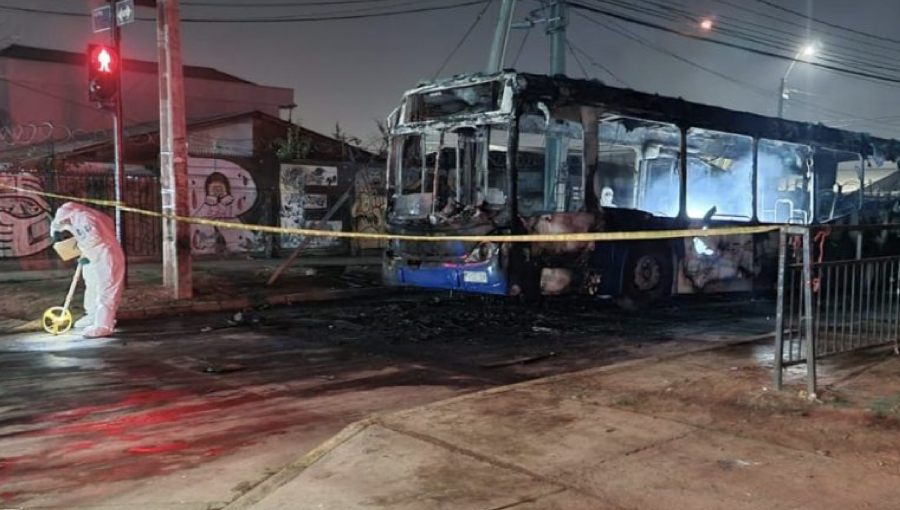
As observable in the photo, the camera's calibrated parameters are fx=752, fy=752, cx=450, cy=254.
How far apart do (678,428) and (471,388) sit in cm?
233

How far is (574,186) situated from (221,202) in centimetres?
1417

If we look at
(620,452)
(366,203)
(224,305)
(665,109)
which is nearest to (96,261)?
(224,305)

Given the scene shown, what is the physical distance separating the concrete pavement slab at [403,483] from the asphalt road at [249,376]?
1.49 ft

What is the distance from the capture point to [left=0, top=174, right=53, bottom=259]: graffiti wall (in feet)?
61.0

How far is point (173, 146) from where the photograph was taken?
1265 centimetres

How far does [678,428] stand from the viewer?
5.29 meters

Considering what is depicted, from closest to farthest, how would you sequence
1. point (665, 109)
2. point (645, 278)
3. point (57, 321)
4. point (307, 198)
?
point (57, 321) → point (645, 278) → point (665, 109) → point (307, 198)

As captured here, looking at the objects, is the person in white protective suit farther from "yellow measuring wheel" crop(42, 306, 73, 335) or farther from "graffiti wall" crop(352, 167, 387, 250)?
"graffiti wall" crop(352, 167, 387, 250)

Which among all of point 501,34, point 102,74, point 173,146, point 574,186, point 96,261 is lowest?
point 96,261

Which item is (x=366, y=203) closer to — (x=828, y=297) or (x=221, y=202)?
(x=221, y=202)

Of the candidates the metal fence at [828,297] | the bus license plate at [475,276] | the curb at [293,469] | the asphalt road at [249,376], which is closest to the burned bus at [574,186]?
the bus license plate at [475,276]

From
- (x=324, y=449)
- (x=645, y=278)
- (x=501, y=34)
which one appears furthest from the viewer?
(x=501, y=34)

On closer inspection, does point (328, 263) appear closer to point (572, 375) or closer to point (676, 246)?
point (676, 246)

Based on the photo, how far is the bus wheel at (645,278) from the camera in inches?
464
